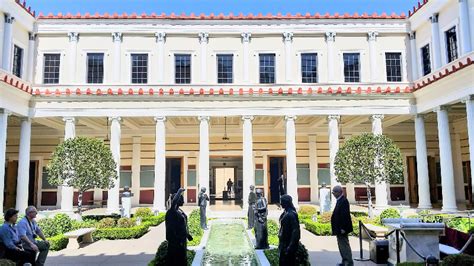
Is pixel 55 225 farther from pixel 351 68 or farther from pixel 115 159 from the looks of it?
pixel 351 68

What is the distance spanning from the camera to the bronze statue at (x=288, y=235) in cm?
636

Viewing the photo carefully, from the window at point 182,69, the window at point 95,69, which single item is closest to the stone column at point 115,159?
the window at point 95,69

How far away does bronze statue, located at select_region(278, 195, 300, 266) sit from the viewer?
6.36 m

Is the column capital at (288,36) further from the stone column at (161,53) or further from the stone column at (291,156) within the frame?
the stone column at (161,53)

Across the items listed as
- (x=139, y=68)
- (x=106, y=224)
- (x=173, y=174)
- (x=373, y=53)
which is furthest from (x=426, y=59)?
(x=106, y=224)

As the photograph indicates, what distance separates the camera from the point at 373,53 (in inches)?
827

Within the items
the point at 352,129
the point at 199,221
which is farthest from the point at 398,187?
the point at 199,221

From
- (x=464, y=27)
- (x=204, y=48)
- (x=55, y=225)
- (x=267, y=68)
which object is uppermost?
(x=204, y=48)

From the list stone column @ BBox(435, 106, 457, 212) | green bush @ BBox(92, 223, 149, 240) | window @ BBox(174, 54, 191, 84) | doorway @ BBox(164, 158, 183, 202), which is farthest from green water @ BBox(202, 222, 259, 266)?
doorway @ BBox(164, 158, 183, 202)

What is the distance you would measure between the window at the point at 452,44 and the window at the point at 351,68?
14.7 ft

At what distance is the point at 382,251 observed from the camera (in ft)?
29.0

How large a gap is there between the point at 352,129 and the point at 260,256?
1810 centimetres

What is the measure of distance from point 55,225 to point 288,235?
29.9 ft

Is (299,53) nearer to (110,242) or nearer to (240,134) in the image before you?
(240,134)
